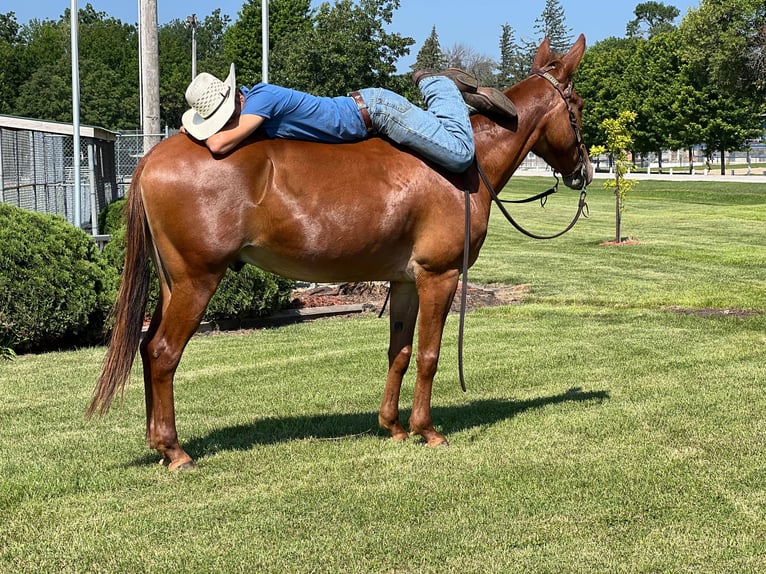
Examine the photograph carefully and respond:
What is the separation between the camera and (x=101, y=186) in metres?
22.8

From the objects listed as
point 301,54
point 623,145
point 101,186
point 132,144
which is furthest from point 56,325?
point 301,54

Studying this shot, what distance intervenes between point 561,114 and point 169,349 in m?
3.12

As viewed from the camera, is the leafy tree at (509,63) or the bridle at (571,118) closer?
the bridle at (571,118)

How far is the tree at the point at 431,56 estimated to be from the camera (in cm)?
10344

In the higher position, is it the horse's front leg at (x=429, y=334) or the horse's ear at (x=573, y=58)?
the horse's ear at (x=573, y=58)

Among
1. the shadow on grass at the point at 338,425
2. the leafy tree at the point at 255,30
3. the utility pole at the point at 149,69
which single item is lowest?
the shadow on grass at the point at 338,425

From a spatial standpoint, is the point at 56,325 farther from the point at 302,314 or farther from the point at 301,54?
the point at 301,54

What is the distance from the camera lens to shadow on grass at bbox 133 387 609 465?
599cm

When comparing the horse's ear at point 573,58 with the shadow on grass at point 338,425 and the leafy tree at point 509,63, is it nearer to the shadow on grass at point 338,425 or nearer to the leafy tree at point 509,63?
the shadow on grass at point 338,425

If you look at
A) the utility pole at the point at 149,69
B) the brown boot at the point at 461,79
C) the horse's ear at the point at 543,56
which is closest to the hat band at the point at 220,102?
the brown boot at the point at 461,79

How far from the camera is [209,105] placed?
5074 mm

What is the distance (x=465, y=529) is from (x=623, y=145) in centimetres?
1995

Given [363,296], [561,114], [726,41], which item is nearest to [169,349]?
[561,114]

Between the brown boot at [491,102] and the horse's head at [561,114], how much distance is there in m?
0.32
